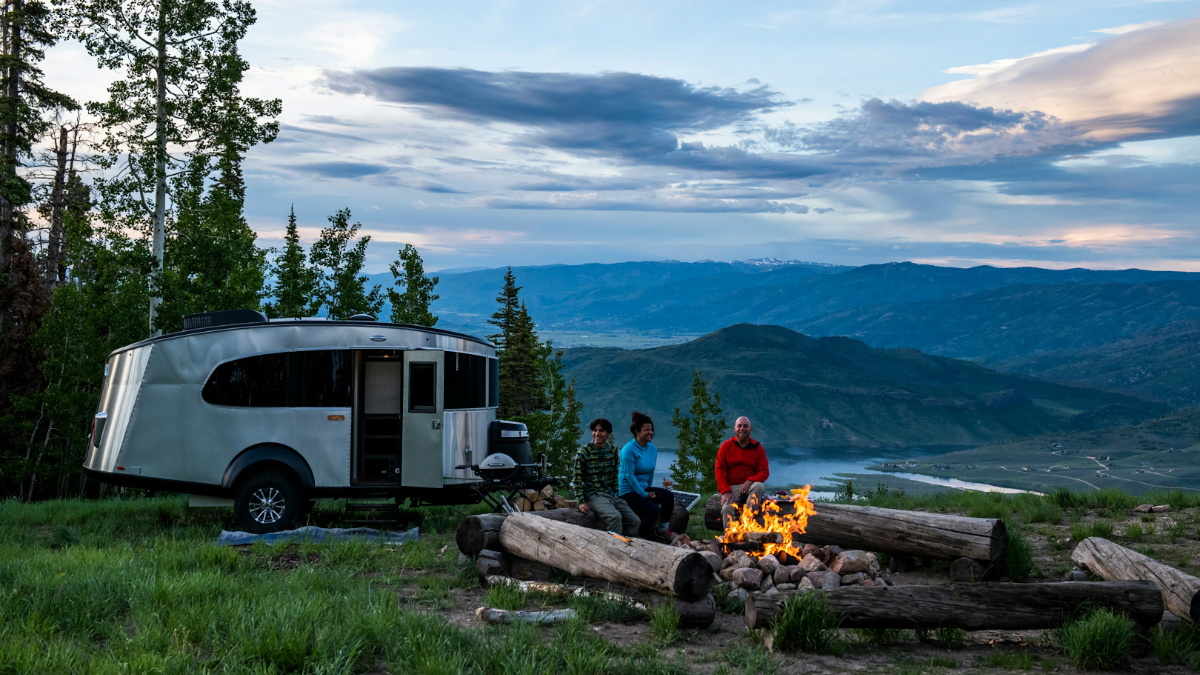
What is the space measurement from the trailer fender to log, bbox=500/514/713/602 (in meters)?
3.75

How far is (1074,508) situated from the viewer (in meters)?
13.9

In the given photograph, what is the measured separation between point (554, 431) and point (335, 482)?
1254 inches

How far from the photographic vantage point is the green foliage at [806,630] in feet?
21.9

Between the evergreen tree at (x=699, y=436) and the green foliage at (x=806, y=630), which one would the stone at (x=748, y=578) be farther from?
the evergreen tree at (x=699, y=436)

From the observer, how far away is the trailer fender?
11484 mm

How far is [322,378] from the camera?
11.8 meters

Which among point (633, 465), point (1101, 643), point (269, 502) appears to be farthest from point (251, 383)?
point (1101, 643)

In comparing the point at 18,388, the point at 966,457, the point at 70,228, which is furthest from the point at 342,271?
the point at 966,457

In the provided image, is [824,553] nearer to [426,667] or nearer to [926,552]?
[926,552]

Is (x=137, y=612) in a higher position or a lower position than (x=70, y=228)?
lower

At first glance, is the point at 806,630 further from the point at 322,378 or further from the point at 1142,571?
the point at 322,378

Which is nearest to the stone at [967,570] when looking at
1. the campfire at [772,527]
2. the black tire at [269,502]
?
the campfire at [772,527]

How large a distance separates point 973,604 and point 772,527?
332 cm

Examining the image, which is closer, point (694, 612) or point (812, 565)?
point (694, 612)
